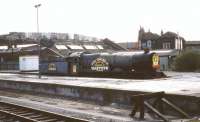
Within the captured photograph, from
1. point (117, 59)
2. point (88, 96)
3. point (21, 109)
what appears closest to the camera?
point (21, 109)

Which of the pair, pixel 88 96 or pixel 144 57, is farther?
pixel 144 57

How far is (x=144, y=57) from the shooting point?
28875 millimetres

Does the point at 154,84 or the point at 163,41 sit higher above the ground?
the point at 163,41

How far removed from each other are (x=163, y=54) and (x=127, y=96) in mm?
A: 35343

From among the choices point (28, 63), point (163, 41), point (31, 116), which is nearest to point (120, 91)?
point (31, 116)

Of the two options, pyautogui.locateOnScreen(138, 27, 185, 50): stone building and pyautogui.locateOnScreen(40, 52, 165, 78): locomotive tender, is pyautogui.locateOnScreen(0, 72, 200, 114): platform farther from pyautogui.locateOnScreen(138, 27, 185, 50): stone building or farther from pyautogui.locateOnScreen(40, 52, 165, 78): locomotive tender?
pyautogui.locateOnScreen(138, 27, 185, 50): stone building

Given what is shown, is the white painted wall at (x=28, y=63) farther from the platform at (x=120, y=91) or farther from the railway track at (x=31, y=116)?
the railway track at (x=31, y=116)

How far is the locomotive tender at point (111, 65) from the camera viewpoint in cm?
2888

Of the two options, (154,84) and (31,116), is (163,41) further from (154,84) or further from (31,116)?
(31,116)

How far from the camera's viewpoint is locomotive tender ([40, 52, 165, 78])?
94.7 ft

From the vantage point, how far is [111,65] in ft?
103

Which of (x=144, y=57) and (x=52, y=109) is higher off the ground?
(x=144, y=57)

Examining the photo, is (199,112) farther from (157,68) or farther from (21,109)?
(157,68)

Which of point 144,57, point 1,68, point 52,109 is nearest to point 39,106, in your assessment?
point 52,109
